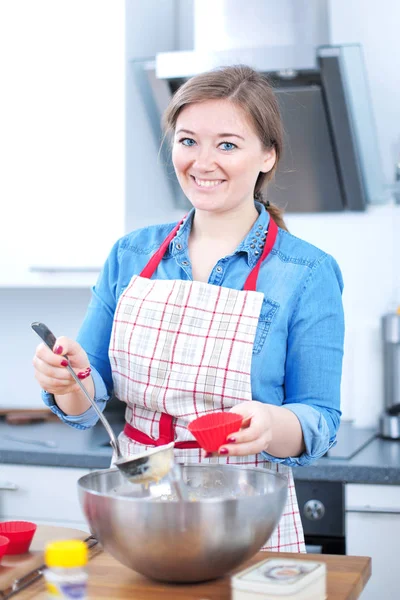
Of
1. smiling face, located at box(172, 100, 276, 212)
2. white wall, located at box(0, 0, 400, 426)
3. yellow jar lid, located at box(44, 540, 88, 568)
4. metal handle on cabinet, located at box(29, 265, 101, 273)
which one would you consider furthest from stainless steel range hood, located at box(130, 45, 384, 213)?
yellow jar lid, located at box(44, 540, 88, 568)

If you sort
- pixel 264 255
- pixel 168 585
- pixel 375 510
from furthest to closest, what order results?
1. pixel 375 510
2. pixel 264 255
3. pixel 168 585

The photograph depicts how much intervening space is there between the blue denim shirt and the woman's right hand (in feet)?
0.49

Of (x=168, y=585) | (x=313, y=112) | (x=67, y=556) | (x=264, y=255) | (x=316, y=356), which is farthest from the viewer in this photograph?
(x=313, y=112)

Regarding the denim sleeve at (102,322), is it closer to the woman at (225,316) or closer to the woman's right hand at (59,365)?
the woman at (225,316)

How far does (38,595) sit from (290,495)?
61cm

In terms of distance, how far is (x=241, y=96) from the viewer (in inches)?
58.6

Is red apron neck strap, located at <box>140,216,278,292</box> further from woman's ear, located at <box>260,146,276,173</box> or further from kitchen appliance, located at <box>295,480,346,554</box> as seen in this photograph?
kitchen appliance, located at <box>295,480,346,554</box>

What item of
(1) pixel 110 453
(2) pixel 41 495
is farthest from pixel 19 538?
(2) pixel 41 495

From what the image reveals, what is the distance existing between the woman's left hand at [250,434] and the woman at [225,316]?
0.77ft

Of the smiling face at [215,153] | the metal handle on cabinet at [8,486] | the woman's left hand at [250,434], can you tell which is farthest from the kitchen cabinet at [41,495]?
the woman's left hand at [250,434]

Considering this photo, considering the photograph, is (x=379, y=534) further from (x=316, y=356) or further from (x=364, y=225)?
(x=364, y=225)

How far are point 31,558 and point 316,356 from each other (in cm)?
56

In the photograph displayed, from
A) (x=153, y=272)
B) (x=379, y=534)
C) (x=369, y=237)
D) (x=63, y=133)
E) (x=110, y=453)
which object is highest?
(x=63, y=133)

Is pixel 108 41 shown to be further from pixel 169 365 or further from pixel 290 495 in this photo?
pixel 290 495
